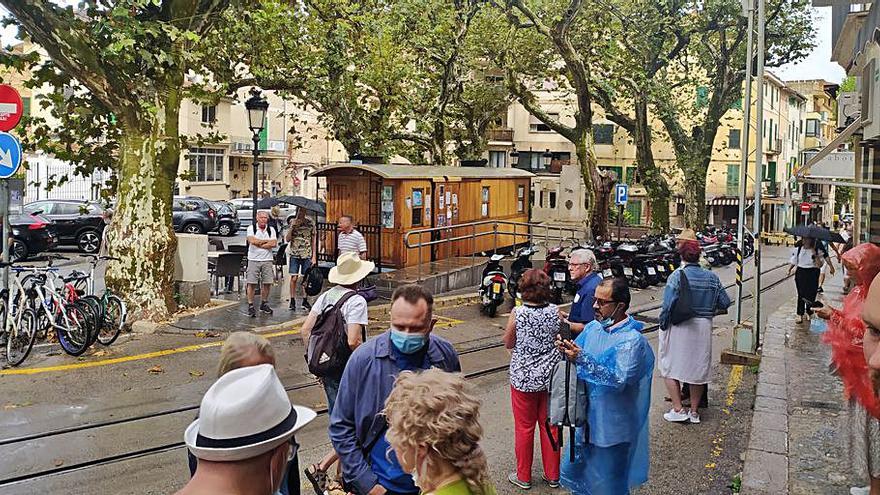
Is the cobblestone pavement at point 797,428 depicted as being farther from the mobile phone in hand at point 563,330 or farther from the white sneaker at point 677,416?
the mobile phone in hand at point 563,330

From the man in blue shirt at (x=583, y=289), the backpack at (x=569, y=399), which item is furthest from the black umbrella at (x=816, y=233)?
the backpack at (x=569, y=399)

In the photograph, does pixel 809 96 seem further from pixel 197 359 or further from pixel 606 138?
pixel 197 359

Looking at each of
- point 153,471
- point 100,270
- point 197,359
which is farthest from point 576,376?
point 100,270

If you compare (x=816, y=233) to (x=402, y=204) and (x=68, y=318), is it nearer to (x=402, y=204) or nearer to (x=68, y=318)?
(x=402, y=204)

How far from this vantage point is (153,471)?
667cm

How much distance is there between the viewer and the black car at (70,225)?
25438 mm

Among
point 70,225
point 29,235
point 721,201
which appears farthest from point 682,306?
point 721,201

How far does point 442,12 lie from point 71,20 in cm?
1307

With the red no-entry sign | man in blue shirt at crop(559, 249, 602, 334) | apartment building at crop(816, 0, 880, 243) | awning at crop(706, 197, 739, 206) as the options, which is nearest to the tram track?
man in blue shirt at crop(559, 249, 602, 334)

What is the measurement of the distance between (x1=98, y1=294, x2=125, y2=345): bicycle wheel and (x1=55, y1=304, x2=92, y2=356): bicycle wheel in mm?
547

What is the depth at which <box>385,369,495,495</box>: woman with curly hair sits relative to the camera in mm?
2924

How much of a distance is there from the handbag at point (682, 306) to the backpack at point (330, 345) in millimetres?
3766

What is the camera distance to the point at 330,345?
5.71 meters

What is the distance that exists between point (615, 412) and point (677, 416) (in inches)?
124
